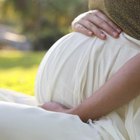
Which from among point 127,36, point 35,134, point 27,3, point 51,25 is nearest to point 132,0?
point 127,36

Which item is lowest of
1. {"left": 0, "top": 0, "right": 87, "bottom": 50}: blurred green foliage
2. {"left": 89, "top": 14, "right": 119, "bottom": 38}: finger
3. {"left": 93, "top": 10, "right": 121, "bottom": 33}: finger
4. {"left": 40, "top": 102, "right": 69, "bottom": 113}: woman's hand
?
{"left": 0, "top": 0, "right": 87, "bottom": 50}: blurred green foliage

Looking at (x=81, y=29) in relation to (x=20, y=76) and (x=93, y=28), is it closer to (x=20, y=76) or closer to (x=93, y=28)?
(x=93, y=28)

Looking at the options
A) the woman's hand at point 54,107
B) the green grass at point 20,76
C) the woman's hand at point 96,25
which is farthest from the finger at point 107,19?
the green grass at point 20,76

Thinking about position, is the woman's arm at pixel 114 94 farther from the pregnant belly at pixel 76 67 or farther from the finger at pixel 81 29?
the finger at pixel 81 29

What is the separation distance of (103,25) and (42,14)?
29.5m

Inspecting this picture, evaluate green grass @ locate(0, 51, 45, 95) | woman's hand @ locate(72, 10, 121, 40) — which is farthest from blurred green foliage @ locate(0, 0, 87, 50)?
woman's hand @ locate(72, 10, 121, 40)

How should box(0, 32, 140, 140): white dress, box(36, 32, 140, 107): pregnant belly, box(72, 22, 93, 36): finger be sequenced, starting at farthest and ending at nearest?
1. box(72, 22, 93, 36): finger
2. box(36, 32, 140, 107): pregnant belly
3. box(0, 32, 140, 140): white dress

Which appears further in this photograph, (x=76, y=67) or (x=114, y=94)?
(x=76, y=67)

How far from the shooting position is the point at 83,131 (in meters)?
2.06

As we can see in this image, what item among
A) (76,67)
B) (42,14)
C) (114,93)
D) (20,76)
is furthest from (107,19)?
(42,14)

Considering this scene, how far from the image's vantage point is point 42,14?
104 ft

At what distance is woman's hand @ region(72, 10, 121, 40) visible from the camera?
2.28 m

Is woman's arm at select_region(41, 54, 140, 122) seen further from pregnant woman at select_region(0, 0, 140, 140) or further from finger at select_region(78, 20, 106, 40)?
finger at select_region(78, 20, 106, 40)

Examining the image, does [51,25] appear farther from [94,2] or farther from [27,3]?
[94,2]
